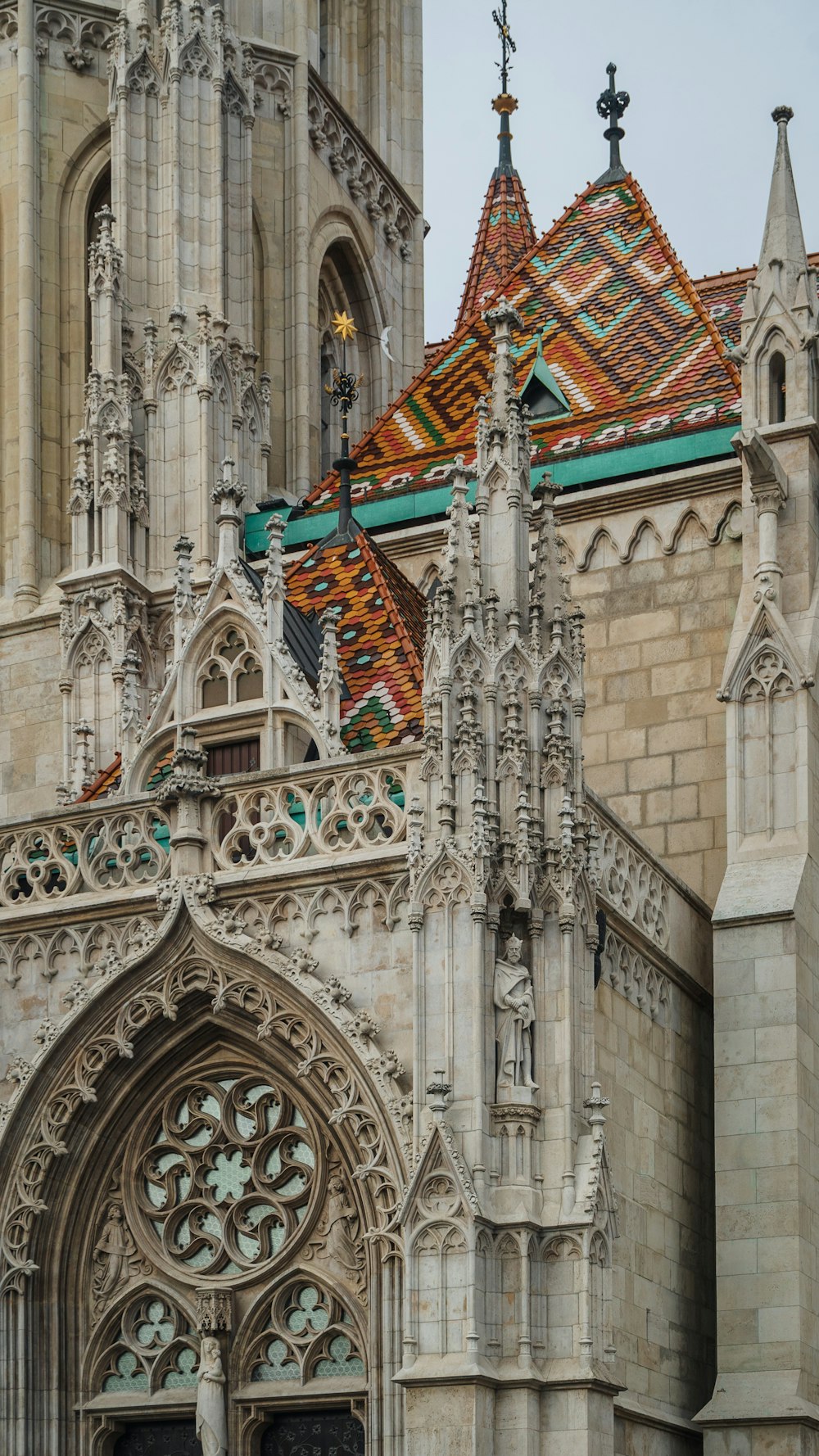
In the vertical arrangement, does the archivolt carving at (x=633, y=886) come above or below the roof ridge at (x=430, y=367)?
below

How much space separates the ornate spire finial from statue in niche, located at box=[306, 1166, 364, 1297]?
1934cm

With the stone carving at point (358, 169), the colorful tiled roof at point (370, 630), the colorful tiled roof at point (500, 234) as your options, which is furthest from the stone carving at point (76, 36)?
the colorful tiled roof at point (370, 630)

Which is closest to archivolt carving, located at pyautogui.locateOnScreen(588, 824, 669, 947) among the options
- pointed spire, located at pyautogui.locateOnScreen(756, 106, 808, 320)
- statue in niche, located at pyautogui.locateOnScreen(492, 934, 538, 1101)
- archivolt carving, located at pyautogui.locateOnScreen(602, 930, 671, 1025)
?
archivolt carving, located at pyautogui.locateOnScreen(602, 930, 671, 1025)

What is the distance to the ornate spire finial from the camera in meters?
31.5

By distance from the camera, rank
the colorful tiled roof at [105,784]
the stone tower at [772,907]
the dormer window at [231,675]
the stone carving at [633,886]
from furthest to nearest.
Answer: the colorful tiled roof at [105,784] → the dormer window at [231,675] → the stone tower at [772,907] → the stone carving at [633,886]

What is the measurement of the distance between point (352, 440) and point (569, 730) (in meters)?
12.6

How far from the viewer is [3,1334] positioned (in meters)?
15.9

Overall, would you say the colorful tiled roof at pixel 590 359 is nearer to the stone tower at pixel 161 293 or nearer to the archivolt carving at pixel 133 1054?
the stone tower at pixel 161 293

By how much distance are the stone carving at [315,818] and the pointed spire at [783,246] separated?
5.83m

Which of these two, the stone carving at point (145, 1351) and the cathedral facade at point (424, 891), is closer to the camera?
the cathedral facade at point (424, 891)

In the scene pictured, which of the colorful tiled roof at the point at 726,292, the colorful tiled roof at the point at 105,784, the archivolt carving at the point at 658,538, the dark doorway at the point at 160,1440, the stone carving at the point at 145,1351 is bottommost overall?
the dark doorway at the point at 160,1440

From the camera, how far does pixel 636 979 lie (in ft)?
54.9

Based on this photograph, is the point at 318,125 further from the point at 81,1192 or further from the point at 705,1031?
the point at 81,1192

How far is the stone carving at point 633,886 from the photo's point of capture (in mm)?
16359
